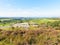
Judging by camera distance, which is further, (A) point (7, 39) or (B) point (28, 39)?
(A) point (7, 39)

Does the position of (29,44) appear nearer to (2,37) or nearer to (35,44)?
(35,44)

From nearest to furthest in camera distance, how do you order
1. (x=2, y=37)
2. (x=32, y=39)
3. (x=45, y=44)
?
1. (x=45, y=44)
2. (x=32, y=39)
3. (x=2, y=37)

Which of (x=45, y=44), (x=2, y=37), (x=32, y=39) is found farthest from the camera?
(x=2, y=37)

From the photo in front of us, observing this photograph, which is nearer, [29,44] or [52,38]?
[29,44]

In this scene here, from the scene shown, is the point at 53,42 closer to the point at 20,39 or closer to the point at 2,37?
the point at 20,39

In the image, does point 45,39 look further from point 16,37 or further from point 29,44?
point 16,37

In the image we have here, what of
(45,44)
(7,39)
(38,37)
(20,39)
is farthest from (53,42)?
(7,39)

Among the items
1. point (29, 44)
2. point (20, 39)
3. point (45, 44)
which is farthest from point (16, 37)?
point (45, 44)

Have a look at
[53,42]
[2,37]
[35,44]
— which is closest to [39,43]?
[35,44]
